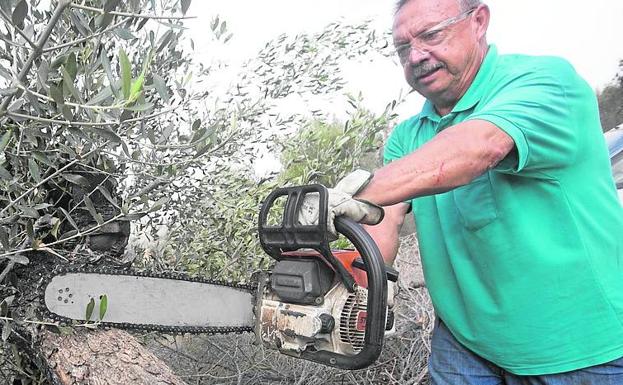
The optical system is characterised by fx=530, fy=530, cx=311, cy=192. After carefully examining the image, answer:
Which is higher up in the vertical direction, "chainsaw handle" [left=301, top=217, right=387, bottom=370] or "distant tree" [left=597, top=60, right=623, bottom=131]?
"chainsaw handle" [left=301, top=217, right=387, bottom=370]

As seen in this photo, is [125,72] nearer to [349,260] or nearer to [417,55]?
[349,260]

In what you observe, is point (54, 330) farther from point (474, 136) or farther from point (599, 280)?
point (599, 280)

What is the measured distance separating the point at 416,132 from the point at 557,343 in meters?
0.96

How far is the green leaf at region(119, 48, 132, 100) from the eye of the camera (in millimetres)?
1057

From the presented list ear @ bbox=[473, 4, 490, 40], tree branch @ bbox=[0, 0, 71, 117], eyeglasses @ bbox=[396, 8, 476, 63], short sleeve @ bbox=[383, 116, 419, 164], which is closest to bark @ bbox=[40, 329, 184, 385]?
tree branch @ bbox=[0, 0, 71, 117]

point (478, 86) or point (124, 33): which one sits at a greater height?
point (124, 33)

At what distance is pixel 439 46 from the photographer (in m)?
1.93

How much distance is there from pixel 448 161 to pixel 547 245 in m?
0.64

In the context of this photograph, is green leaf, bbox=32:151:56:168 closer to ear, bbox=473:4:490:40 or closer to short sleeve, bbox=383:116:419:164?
short sleeve, bbox=383:116:419:164

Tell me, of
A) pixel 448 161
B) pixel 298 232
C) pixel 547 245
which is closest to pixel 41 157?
pixel 298 232

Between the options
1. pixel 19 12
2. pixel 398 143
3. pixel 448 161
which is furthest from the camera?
pixel 398 143

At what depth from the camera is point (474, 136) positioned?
1301mm

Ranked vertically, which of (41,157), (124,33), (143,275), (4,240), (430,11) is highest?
(430,11)

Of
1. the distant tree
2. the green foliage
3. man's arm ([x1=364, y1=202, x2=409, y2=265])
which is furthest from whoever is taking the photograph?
the distant tree
